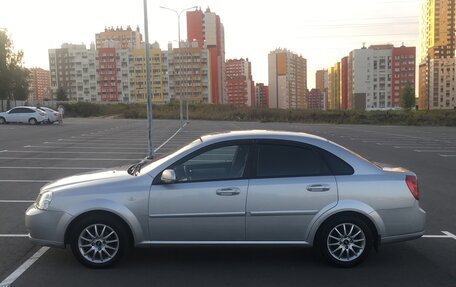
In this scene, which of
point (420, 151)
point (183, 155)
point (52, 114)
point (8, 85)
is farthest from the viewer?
point (8, 85)

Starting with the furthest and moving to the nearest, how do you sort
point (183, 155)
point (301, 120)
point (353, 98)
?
point (353, 98) → point (301, 120) → point (183, 155)

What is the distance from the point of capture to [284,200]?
481 cm

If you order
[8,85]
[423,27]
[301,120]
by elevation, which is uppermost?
[423,27]

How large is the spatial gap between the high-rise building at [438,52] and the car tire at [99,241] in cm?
8017

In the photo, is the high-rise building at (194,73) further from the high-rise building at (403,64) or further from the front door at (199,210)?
the front door at (199,210)

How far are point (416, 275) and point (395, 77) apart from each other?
119195 millimetres

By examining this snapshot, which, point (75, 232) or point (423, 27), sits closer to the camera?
point (75, 232)

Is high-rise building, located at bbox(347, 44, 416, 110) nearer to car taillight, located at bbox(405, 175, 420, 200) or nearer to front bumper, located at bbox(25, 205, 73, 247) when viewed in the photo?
car taillight, located at bbox(405, 175, 420, 200)

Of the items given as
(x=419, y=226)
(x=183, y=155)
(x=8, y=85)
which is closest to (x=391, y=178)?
(x=419, y=226)

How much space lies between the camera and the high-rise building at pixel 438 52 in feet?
265

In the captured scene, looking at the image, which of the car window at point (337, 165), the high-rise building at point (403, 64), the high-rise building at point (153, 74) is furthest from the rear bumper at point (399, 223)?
the high-rise building at point (153, 74)

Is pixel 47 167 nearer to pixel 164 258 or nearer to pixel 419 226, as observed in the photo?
pixel 164 258

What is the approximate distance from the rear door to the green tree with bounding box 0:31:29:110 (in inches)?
2592

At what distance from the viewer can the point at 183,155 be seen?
5.03m
